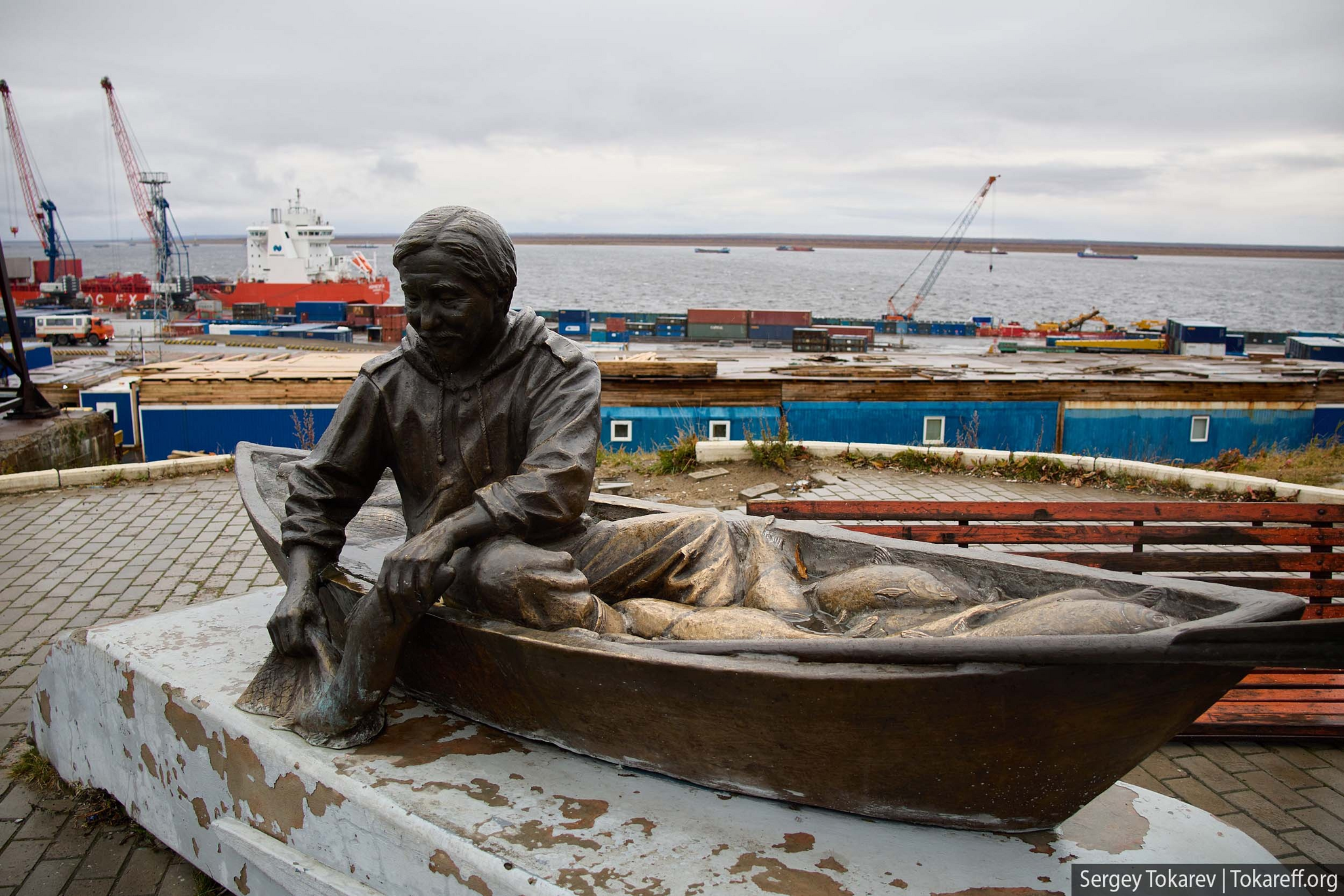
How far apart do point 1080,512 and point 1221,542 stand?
707 mm

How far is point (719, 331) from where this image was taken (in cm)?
4291

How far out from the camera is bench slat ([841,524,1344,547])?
4.92 meters

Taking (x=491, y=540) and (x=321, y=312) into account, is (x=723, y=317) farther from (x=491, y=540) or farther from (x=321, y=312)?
(x=491, y=540)

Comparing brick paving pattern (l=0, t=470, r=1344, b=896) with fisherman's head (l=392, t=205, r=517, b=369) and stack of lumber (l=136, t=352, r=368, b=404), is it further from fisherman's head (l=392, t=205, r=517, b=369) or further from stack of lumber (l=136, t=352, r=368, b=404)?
stack of lumber (l=136, t=352, r=368, b=404)

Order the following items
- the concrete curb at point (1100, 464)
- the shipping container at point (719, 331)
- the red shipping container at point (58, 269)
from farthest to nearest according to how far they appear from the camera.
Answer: the red shipping container at point (58, 269)
the shipping container at point (719, 331)
the concrete curb at point (1100, 464)

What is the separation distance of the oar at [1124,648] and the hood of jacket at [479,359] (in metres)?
1.48

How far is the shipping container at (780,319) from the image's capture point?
1670 inches

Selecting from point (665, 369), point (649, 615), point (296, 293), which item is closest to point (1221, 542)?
point (649, 615)

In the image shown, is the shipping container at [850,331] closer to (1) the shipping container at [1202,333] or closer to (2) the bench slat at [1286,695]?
(1) the shipping container at [1202,333]

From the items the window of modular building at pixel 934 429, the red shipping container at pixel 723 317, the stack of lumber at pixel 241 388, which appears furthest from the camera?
the red shipping container at pixel 723 317

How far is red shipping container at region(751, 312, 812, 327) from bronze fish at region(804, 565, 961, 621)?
3950 cm

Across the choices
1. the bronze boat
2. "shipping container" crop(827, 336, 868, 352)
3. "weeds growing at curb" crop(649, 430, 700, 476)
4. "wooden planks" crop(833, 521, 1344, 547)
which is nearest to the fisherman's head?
the bronze boat

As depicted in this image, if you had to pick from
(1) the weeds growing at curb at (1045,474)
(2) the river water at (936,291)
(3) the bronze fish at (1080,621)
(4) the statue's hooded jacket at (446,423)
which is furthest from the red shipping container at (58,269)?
(3) the bronze fish at (1080,621)

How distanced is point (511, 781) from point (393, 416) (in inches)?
55.7
